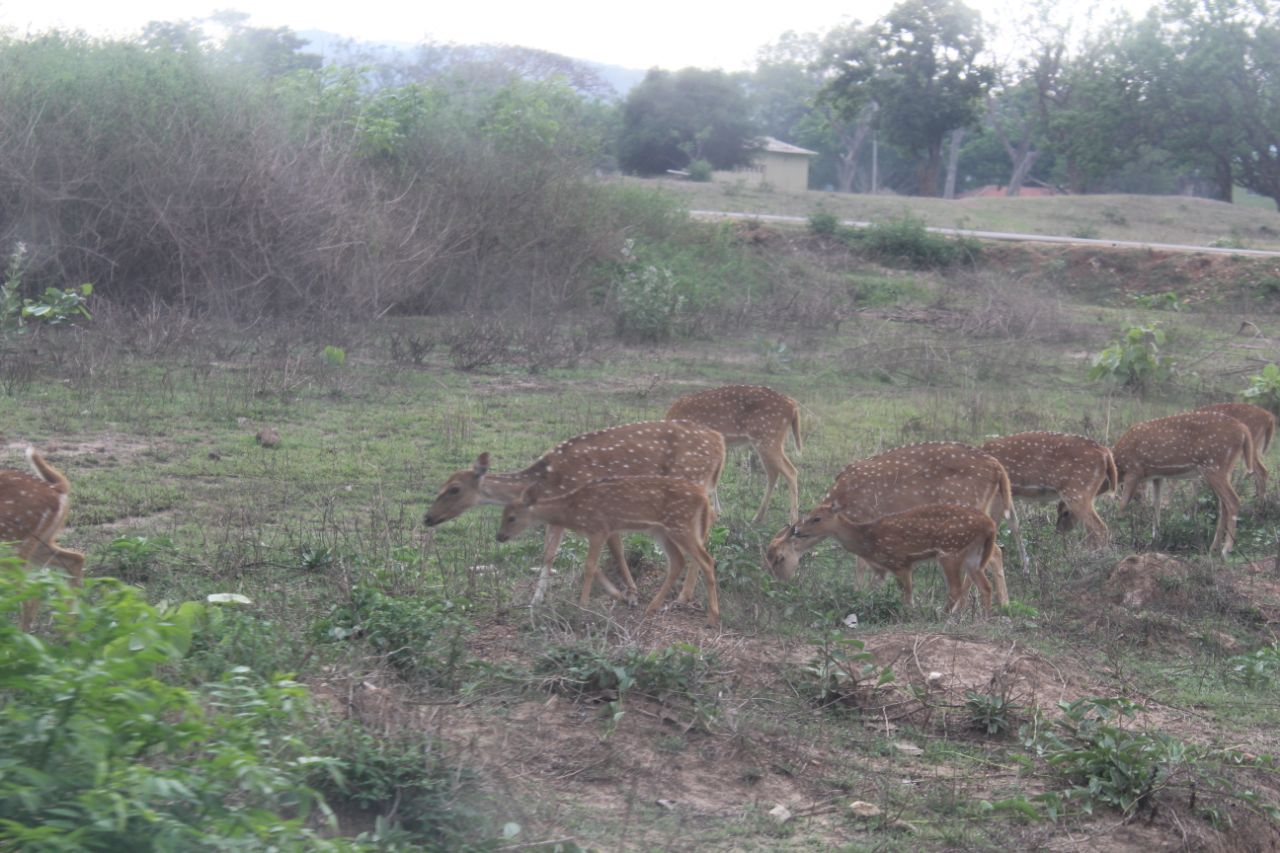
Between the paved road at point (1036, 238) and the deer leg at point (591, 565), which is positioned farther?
the paved road at point (1036, 238)

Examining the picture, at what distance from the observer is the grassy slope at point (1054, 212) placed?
1613 inches

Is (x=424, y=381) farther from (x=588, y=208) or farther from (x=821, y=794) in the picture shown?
(x=821, y=794)

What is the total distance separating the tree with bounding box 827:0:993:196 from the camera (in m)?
54.8

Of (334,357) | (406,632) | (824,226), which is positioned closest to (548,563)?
(406,632)

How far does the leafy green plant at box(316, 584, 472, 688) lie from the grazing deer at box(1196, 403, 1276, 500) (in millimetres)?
8609

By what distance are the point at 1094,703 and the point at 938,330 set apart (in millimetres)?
18139

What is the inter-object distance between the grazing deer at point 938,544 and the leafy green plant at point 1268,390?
8.90 m

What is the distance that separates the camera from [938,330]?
24391 millimetres

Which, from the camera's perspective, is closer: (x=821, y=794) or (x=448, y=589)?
(x=821, y=794)

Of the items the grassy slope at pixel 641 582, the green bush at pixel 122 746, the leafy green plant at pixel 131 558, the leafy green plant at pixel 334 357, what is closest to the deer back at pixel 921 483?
the grassy slope at pixel 641 582

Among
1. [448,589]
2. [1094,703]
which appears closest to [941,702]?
[1094,703]

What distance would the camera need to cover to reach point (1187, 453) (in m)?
12.5

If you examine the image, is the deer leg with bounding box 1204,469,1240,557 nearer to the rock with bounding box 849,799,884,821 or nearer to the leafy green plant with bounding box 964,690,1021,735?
the leafy green plant with bounding box 964,690,1021,735

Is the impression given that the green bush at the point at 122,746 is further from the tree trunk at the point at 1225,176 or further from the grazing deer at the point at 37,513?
the tree trunk at the point at 1225,176
